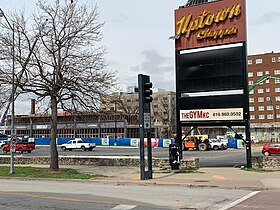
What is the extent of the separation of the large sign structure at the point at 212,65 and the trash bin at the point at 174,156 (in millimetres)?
2059

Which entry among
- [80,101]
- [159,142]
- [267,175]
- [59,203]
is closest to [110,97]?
[80,101]

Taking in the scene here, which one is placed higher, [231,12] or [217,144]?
[231,12]

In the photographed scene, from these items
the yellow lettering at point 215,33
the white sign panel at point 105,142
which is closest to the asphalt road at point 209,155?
the yellow lettering at point 215,33

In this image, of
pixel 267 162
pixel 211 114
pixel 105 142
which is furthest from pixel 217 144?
pixel 211 114

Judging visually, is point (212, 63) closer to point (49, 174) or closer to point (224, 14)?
point (224, 14)

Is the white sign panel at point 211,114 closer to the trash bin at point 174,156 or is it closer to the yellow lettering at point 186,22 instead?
the trash bin at point 174,156

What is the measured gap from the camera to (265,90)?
11281 cm

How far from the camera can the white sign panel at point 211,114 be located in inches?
851

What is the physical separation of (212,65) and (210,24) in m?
2.32

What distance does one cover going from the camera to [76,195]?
1362 cm

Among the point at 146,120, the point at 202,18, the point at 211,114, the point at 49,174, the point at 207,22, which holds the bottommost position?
the point at 49,174

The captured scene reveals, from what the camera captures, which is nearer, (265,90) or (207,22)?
(207,22)

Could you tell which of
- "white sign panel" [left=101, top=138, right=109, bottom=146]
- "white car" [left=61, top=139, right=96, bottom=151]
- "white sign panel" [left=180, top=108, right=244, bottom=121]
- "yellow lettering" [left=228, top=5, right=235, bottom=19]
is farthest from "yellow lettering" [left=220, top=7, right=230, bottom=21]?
"white sign panel" [left=101, top=138, right=109, bottom=146]

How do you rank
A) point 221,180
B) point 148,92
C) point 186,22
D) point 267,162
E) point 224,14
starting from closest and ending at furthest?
point 221,180, point 148,92, point 224,14, point 267,162, point 186,22
